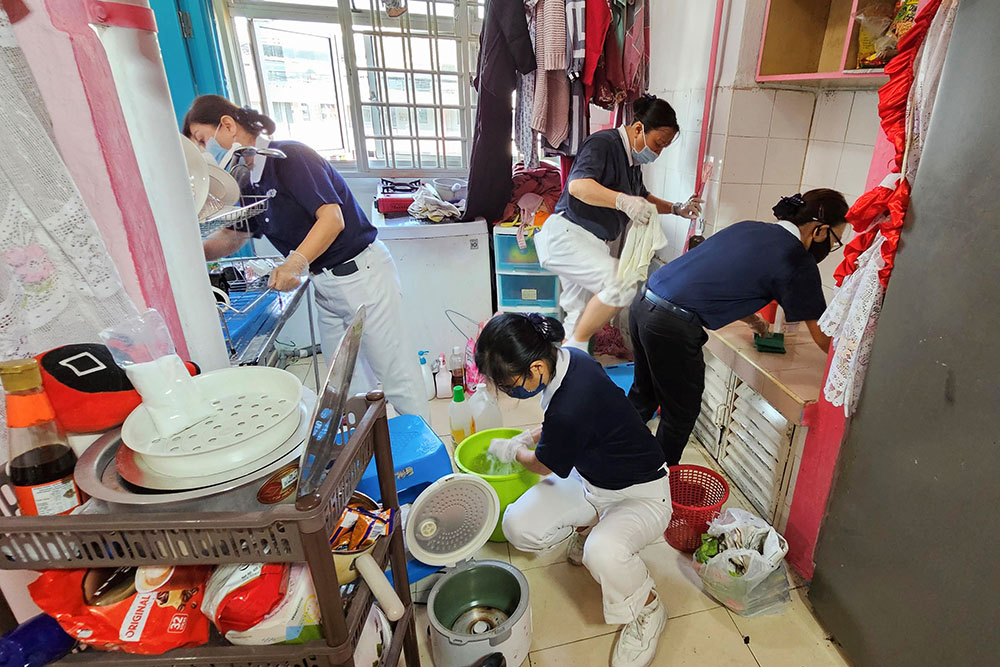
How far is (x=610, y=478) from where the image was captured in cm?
139

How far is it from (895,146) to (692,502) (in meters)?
1.20

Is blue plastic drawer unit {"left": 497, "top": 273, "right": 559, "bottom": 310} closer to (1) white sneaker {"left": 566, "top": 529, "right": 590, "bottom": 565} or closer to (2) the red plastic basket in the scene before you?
(2) the red plastic basket

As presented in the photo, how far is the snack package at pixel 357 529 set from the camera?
838 mm

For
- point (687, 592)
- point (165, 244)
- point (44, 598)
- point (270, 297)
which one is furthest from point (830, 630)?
point (270, 297)

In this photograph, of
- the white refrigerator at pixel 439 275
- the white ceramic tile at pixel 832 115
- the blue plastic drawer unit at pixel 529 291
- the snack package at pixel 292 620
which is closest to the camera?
the snack package at pixel 292 620

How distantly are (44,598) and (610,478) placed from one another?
1129mm

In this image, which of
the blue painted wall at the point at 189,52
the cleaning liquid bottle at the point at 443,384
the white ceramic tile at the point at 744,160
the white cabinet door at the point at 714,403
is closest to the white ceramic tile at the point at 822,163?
the white ceramic tile at the point at 744,160

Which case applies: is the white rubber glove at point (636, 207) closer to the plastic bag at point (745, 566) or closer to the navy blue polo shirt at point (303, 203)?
the navy blue polo shirt at point (303, 203)

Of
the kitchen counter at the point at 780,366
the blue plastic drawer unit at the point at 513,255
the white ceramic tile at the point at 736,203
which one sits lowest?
the kitchen counter at the point at 780,366

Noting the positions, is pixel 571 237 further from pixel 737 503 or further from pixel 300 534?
pixel 300 534

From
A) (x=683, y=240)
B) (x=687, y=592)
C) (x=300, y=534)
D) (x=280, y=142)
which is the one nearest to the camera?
(x=300, y=534)

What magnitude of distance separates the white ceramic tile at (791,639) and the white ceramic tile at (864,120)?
60.6 inches

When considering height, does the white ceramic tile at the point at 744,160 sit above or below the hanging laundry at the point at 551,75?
below

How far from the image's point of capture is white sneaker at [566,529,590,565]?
5.53ft
